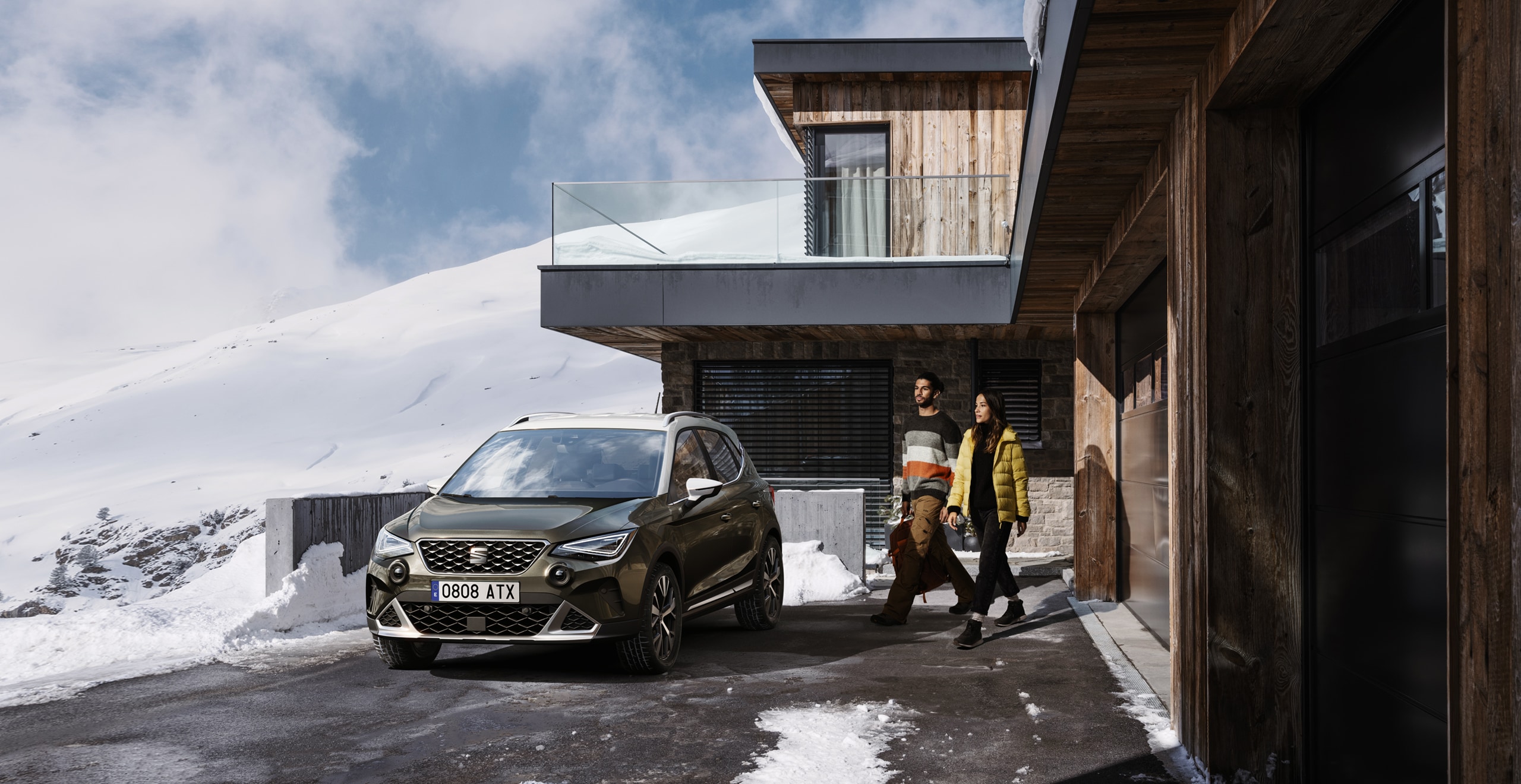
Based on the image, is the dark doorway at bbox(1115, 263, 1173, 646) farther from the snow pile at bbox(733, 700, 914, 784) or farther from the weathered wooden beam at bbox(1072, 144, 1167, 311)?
the snow pile at bbox(733, 700, 914, 784)

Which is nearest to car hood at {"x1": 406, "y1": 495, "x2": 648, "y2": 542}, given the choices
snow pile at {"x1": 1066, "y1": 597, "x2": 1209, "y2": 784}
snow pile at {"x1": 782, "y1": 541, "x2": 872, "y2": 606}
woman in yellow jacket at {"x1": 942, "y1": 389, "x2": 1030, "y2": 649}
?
woman in yellow jacket at {"x1": 942, "y1": 389, "x2": 1030, "y2": 649}

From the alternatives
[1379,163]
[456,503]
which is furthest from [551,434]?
[1379,163]

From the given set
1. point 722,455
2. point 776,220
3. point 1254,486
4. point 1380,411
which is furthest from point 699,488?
point 776,220

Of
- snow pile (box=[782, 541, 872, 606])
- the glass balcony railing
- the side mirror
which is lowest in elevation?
snow pile (box=[782, 541, 872, 606])

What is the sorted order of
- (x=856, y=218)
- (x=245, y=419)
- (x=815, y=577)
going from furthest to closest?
1. (x=245, y=419)
2. (x=856, y=218)
3. (x=815, y=577)

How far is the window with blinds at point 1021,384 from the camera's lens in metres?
17.3

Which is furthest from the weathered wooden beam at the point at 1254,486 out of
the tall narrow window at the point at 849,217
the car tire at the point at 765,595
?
the tall narrow window at the point at 849,217

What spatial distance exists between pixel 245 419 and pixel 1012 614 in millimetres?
Result: 81272

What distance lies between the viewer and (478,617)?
7.14 m

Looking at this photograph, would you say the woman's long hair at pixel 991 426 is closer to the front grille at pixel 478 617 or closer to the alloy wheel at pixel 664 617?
the alloy wheel at pixel 664 617

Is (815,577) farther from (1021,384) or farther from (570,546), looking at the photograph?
(1021,384)

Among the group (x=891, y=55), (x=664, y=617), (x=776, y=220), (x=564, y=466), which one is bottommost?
(x=664, y=617)

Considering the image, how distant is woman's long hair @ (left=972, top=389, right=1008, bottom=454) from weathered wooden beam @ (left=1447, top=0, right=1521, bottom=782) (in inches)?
244

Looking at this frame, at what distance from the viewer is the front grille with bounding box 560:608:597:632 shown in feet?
23.0
